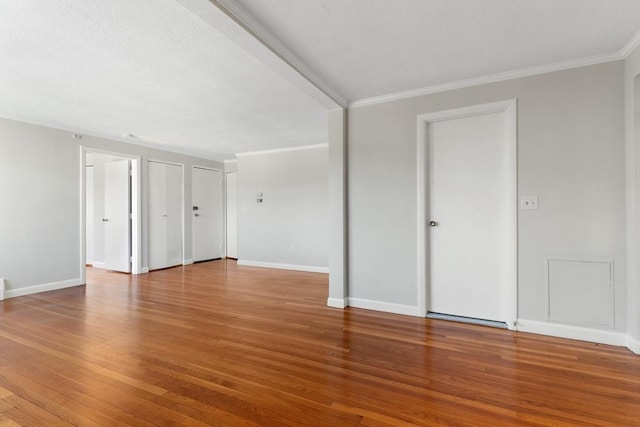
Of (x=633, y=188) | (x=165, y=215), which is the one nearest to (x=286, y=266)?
(x=165, y=215)

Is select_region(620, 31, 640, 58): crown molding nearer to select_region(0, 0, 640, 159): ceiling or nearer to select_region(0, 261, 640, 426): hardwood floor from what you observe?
select_region(0, 0, 640, 159): ceiling

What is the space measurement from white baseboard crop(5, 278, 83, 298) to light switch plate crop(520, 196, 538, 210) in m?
6.15

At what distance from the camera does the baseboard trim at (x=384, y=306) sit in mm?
3254

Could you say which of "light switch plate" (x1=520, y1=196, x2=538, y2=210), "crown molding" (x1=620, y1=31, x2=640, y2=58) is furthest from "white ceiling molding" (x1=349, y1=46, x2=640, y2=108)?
"light switch plate" (x1=520, y1=196, x2=538, y2=210)

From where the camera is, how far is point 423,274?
10.5ft

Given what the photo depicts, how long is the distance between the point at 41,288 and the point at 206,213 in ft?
10.7

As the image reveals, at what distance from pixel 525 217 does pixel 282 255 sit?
14.6 ft

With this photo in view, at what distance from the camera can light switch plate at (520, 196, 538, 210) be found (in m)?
2.76

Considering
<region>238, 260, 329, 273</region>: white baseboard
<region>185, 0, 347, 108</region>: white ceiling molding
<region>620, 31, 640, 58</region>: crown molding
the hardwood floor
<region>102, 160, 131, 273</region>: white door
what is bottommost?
the hardwood floor

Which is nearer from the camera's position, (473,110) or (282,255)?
(473,110)

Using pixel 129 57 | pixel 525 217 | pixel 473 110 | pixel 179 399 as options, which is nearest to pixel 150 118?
pixel 129 57

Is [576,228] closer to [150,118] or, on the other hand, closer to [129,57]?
[129,57]

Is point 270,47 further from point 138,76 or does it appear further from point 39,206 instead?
point 39,206

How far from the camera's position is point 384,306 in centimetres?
340
